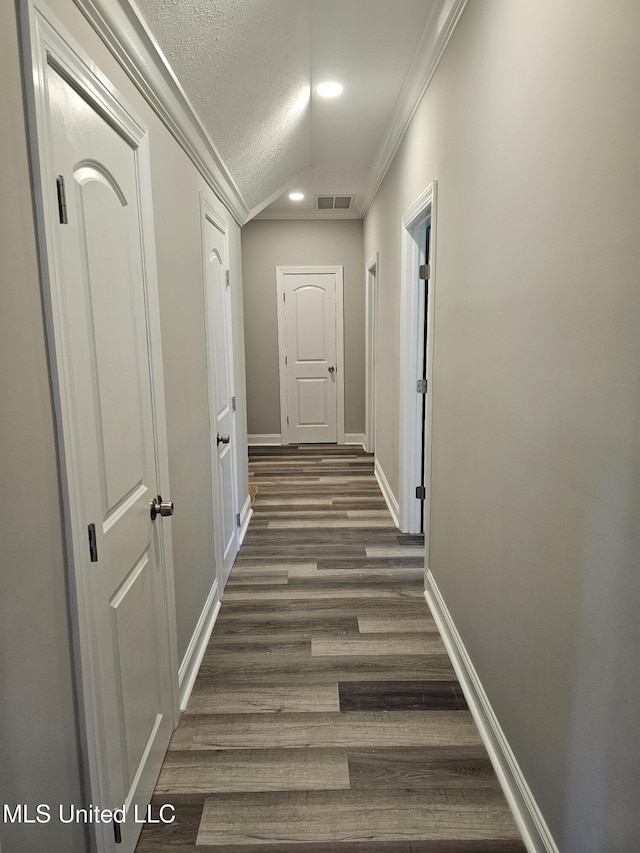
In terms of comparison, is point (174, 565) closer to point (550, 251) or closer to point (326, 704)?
point (326, 704)

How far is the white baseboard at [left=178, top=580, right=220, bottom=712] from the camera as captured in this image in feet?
6.95

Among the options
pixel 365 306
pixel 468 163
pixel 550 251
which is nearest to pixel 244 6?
pixel 468 163

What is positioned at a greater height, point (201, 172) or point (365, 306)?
point (201, 172)

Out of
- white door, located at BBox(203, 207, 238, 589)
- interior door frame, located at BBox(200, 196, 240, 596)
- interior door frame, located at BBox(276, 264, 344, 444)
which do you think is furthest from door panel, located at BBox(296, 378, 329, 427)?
interior door frame, located at BBox(200, 196, 240, 596)

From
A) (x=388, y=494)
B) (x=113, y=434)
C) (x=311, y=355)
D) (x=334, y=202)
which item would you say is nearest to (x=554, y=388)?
(x=113, y=434)

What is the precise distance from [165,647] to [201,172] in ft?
6.81

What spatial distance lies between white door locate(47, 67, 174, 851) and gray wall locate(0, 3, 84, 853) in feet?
0.28

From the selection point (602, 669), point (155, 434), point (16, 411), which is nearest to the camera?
point (16, 411)

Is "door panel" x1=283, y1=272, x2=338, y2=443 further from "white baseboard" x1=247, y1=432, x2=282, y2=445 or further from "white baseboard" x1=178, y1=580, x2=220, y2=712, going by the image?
"white baseboard" x1=178, y1=580, x2=220, y2=712

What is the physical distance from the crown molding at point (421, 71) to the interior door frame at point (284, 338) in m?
2.01

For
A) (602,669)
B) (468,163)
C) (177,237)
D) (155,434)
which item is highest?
(468,163)

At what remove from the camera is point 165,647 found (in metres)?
1.85

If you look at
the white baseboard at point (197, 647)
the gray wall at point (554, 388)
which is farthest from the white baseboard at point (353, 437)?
the gray wall at point (554, 388)

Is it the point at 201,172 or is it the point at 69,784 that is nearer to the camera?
the point at 69,784
